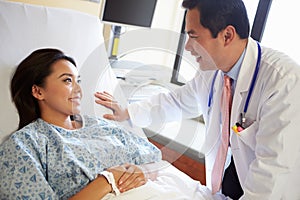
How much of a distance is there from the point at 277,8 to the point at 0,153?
7.35ft

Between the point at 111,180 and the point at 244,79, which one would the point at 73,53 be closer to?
the point at 111,180

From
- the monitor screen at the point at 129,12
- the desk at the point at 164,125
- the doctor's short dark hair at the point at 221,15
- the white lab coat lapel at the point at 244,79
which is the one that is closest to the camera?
the doctor's short dark hair at the point at 221,15

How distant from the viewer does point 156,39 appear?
1.38 metres

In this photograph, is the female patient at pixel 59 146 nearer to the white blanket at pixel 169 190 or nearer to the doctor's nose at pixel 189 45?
the white blanket at pixel 169 190

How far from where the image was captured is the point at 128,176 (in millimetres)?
1345

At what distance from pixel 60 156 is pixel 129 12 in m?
1.31

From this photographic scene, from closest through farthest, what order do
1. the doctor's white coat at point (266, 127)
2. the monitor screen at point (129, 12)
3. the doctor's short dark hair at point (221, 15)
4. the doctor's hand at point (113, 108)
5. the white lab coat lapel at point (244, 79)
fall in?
the doctor's white coat at point (266, 127) → the doctor's short dark hair at point (221, 15) → the white lab coat lapel at point (244, 79) → the doctor's hand at point (113, 108) → the monitor screen at point (129, 12)

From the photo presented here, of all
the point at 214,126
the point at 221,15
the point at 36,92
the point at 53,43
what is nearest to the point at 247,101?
the point at 214,126

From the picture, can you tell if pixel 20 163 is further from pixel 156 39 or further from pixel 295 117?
pixel 295 117

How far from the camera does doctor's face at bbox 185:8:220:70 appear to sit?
129 centimetres

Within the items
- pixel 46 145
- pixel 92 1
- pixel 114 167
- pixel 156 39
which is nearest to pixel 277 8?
pixel 92 1

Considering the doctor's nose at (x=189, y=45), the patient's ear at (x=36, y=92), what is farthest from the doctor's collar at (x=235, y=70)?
the patient's ear at (x=36, y=92)

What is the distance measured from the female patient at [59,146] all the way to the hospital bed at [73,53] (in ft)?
0.23

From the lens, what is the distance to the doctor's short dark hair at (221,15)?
1243 millimetres
